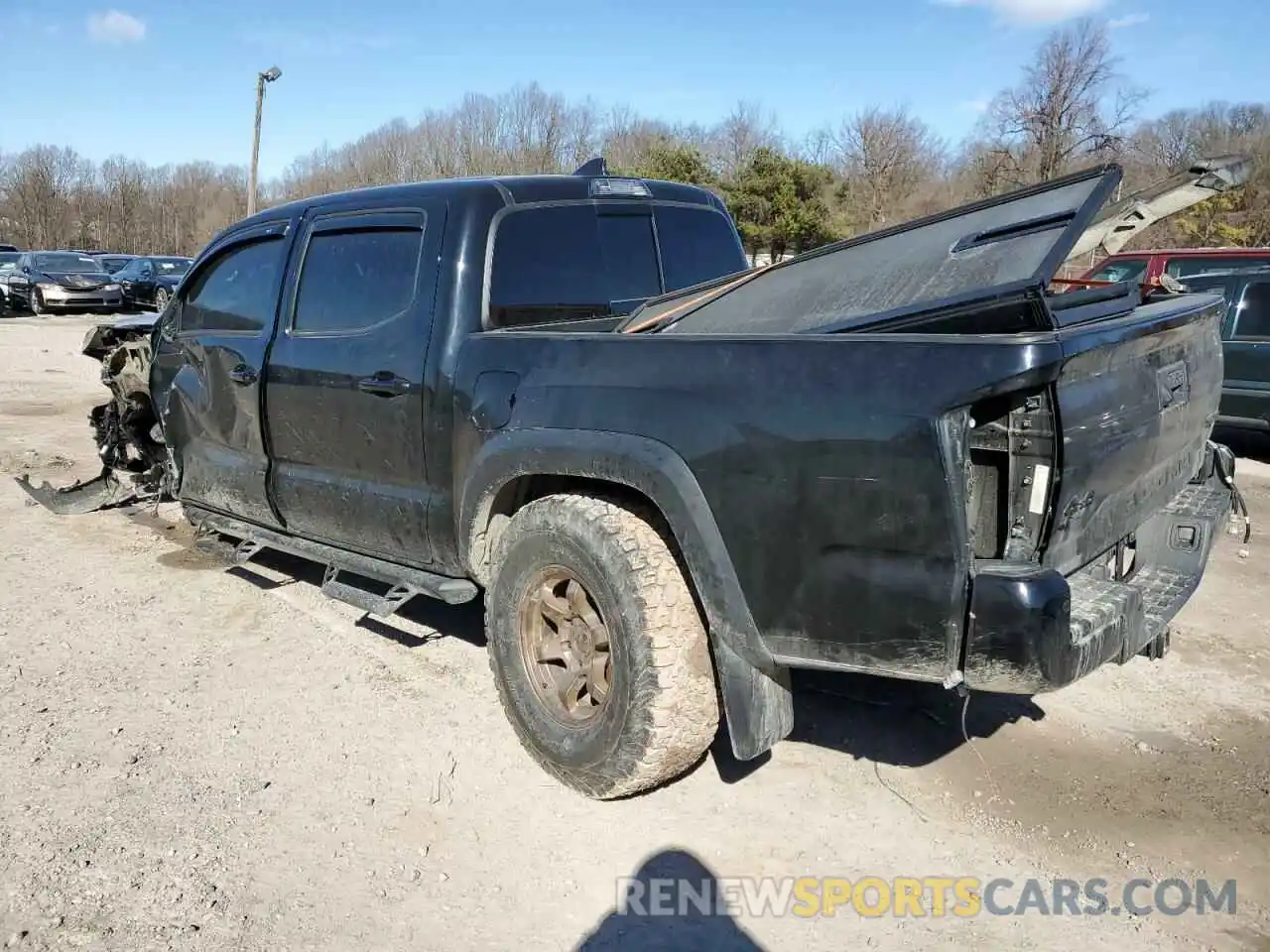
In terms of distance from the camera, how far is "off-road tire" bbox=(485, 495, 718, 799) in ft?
9.61

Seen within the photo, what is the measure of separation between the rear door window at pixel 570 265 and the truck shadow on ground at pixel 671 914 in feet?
6.59

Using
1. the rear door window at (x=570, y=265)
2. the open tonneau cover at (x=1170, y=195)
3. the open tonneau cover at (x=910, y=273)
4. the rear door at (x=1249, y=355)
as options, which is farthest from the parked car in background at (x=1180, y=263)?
the open tonneau cover at (x=910, y=273)

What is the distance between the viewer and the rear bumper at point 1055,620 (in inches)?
93.0

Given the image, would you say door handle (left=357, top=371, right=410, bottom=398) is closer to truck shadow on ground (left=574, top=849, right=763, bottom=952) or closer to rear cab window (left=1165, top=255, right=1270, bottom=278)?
truck shadow on ground (left=574, top=849, right=763, bottom=952)

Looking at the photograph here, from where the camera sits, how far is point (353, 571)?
4242mm

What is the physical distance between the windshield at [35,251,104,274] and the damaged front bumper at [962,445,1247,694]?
30.1 metres

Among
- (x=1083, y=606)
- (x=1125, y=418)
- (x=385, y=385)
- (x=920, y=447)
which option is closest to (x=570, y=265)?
(x=385, y=385)

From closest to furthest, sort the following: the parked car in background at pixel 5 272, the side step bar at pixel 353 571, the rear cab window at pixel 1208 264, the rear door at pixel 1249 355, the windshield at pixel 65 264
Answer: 1. the side step bar at pixel 353 571
2. the rear door at pixel 1249 355
3. the rear cab window at pixel 1208 264
4. the parked car in background at pixel 5 272
5. the windshield at pixel 65 264

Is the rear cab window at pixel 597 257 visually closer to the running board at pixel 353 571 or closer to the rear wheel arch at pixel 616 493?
the rear wheel arch at pixel 616 493

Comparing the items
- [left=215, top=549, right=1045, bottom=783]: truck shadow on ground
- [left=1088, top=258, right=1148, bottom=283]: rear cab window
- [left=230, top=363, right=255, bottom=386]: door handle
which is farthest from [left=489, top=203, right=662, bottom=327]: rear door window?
[left=1088, top=258, right=1148, bottom=283]: rear cab window

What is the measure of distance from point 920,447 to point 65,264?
30.9 meters

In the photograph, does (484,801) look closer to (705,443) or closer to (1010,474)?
(705,443)

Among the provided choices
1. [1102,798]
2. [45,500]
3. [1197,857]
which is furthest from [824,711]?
[45,500]

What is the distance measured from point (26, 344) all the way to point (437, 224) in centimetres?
1810
